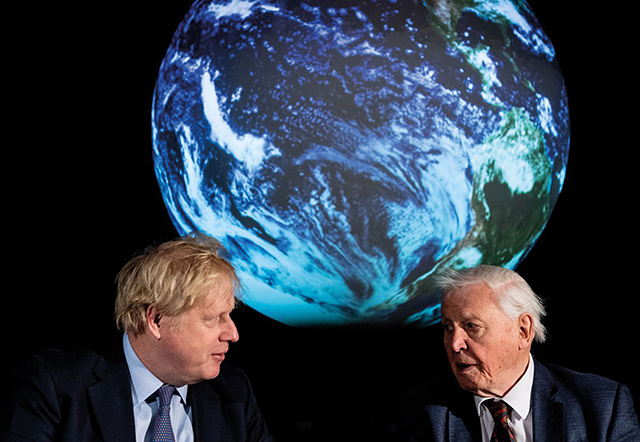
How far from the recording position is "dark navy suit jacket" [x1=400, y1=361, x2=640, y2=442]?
2.50 m

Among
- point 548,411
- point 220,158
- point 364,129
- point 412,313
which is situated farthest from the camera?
point 412,313

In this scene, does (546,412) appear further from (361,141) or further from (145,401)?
(361,141)

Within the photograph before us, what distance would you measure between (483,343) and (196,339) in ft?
3.19

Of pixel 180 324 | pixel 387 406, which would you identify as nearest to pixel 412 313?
pixel 387 406

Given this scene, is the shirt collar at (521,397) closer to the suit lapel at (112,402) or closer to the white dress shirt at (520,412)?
the white dress shirt at (520,412)

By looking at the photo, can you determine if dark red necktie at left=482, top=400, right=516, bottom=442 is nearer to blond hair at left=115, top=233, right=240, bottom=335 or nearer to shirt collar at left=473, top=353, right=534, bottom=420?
shirt collar at left=473, top=353, right=534, bottom=420

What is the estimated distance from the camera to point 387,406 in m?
4.07

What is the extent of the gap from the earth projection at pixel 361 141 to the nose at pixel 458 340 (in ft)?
3.58

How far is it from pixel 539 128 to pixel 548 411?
1755 mm

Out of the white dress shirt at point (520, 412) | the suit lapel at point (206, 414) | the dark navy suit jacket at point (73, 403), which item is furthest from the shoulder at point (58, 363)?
the white dress shirt at point (520, 412)

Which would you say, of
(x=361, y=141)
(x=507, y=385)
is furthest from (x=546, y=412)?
(x=361, y=141)

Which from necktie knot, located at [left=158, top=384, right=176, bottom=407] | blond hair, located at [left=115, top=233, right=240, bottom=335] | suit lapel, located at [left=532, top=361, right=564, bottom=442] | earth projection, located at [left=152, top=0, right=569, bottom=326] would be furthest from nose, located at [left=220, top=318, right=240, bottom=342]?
earth projection, located at [left=152, top=0, right=569, bottom=326]

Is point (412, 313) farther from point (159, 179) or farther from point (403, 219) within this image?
point (159, 179)

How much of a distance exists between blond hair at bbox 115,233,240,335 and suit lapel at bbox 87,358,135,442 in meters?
0.15
